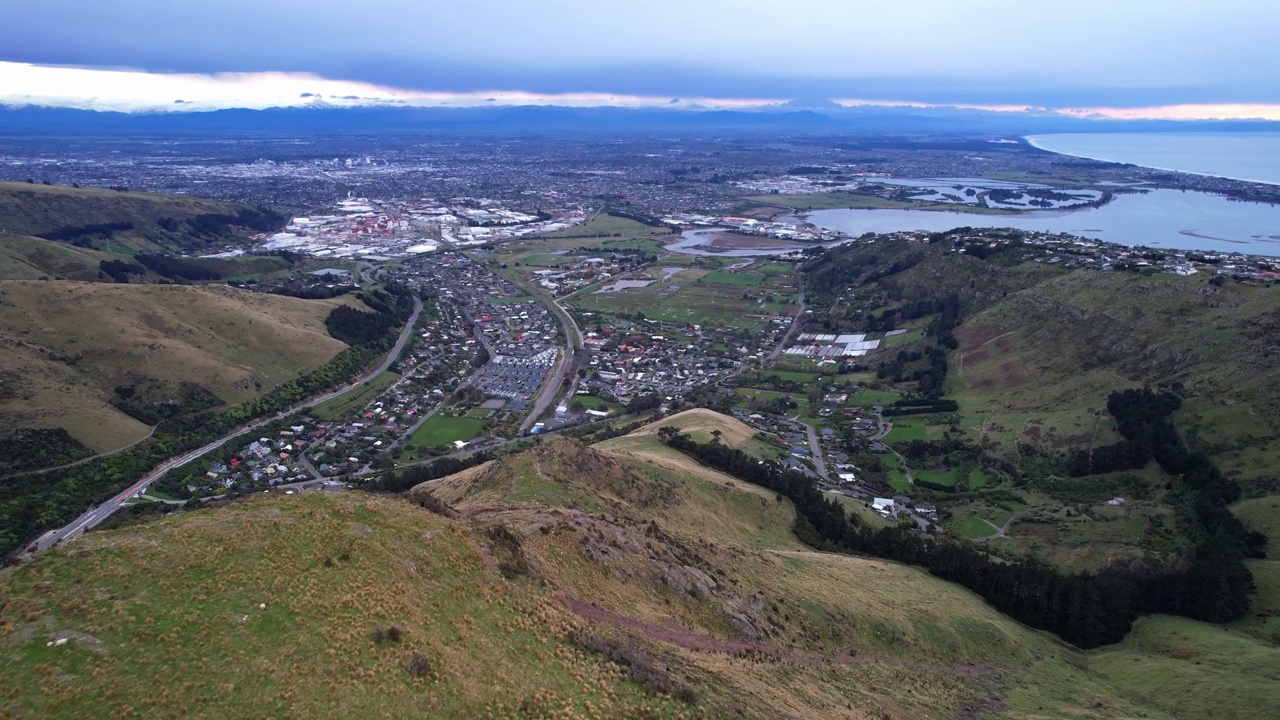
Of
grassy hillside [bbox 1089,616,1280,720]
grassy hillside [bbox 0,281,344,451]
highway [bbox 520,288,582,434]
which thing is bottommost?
highway [bbox 520,288,582,434]

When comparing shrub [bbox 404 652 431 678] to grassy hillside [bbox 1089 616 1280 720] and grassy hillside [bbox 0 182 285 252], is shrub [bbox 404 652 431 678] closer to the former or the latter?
grassy hillside [bbox 1089 616 1280 720]

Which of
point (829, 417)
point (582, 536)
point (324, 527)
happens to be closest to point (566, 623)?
point (582, 536)

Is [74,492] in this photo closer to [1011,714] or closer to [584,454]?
[584,454]

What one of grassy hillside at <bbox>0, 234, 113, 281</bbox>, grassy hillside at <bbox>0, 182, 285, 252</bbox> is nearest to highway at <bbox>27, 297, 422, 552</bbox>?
grassy hillside at <bbox>0, 234, 113, 281</bbox>

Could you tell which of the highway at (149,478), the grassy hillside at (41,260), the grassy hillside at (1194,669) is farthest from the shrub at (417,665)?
the grassy hillside at (41,260)

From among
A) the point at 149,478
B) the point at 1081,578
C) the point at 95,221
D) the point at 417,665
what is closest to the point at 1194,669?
the point at 1081,578

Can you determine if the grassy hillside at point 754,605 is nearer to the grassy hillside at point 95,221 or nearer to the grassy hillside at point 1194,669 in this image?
the grassy hillside at point 1194,669
